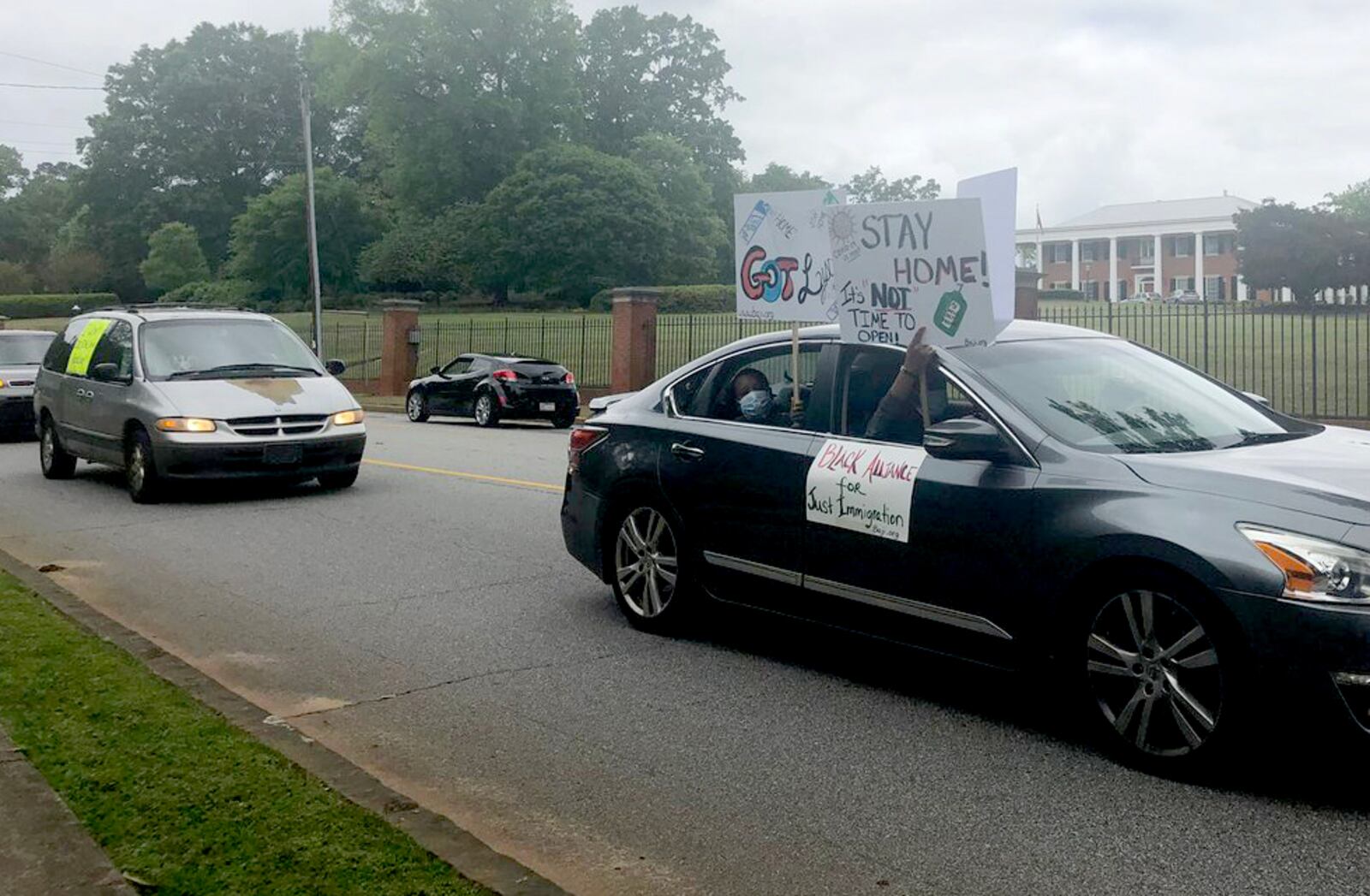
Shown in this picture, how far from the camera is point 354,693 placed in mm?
6309

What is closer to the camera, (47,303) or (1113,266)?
(47,303)

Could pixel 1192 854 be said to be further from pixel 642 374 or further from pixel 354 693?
pixel 642 374

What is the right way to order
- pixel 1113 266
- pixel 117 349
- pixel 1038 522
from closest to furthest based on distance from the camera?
pixel 1038 522, pixel 117 349, pixel 1113 266

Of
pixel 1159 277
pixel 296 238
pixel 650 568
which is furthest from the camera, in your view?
pixel 1159 277

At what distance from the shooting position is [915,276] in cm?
651

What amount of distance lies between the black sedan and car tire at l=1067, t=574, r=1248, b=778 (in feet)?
69.4

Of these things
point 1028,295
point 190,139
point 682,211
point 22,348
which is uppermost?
point 190,139

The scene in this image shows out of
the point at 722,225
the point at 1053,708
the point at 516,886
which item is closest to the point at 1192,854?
the point at 1053,708

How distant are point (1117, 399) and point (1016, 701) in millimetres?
1303

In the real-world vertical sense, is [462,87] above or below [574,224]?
above

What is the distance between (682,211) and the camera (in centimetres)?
7581

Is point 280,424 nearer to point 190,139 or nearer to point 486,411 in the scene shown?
point 486,411

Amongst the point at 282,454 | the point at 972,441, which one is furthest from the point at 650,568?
the point at 282,454

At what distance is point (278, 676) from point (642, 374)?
81.3 feet
